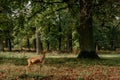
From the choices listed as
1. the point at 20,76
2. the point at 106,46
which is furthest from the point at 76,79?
the point at 106,46

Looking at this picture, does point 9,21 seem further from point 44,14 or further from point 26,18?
point 44,14

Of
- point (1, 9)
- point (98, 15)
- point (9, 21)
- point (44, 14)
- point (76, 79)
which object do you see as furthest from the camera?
point (44, 14)

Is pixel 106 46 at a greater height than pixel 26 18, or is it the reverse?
pixel 26 18

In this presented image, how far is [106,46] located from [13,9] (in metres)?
42.9

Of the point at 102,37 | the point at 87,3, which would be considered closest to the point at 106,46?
the point at 102,37

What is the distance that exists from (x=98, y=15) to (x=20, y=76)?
13.4 m

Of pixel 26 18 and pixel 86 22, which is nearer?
pixel 86 22

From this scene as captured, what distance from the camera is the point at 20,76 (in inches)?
543

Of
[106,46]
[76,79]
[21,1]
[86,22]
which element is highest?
[21,1]

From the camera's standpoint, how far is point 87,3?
21.7 m

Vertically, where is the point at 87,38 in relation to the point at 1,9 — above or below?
below

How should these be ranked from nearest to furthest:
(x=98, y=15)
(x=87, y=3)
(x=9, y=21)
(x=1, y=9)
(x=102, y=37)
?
(x=87, y=3) → (x=98, y=15) → (x=1, y=9) → (x=9, y=21) → (x=102, y=37)

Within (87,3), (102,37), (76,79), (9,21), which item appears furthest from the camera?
(102,37)

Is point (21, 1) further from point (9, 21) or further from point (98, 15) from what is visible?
point (98, 15)
